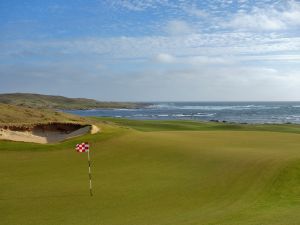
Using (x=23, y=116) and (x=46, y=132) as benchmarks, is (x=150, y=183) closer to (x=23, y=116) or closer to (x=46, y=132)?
(x=46, y=132)

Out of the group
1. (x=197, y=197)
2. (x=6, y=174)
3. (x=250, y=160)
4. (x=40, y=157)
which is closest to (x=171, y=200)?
(x=197, y=197)

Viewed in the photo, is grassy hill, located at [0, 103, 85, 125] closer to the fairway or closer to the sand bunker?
the sand bunker

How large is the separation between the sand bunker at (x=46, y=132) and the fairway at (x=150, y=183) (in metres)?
1.96

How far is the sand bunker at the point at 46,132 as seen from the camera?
25858mm

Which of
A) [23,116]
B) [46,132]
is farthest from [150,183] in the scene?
[23,116]

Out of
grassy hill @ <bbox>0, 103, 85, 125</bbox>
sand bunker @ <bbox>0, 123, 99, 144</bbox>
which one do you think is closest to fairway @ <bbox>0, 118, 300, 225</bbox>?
sand bunker @ <bbox>0, 123, 99, 144</bbox>

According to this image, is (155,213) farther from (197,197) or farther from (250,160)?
(250,160)

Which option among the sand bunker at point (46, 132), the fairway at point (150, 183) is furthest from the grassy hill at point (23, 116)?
the fairway at point (150, 183)

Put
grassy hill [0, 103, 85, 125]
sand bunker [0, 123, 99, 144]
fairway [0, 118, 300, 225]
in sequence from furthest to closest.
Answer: grassy hill [0, 103, 85, 125] < sand bunker [0, 123, 99, 144] < fairway [0, 118, 300, 225]

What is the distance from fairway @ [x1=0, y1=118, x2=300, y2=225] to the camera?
1136 cm

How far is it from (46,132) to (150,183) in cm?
1498

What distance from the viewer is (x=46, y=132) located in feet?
92.0

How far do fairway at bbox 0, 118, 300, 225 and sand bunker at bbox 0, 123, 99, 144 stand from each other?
196cm

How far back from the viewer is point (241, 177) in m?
15.9
